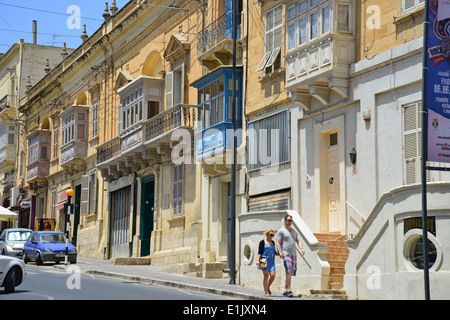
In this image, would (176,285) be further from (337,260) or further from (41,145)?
(41,145)

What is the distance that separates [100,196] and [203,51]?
13.4m

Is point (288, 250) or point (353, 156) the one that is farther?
point (353, 156)

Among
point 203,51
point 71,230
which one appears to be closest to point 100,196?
point 71,230

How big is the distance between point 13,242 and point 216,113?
12124 millimetres

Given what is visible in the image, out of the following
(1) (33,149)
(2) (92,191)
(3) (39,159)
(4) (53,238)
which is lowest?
(4) (53,238)

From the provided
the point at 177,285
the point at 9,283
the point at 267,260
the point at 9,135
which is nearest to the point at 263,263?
the point at 267,260

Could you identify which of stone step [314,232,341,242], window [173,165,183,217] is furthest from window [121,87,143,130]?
stone step [314,232,341,242]

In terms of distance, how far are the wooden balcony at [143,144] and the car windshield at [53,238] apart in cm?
445

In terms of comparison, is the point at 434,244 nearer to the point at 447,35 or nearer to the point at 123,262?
the point at 447,35

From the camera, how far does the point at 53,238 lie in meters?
33.1

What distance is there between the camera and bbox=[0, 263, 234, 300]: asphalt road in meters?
17.1

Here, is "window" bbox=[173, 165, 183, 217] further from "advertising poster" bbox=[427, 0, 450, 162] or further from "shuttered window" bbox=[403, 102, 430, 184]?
"advertising poster" bbox=[427, 0, 450, 162]

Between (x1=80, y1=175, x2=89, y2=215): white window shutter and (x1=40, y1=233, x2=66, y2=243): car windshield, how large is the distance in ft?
26.3

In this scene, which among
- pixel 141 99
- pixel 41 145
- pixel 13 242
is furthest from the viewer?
pixel 41 145
